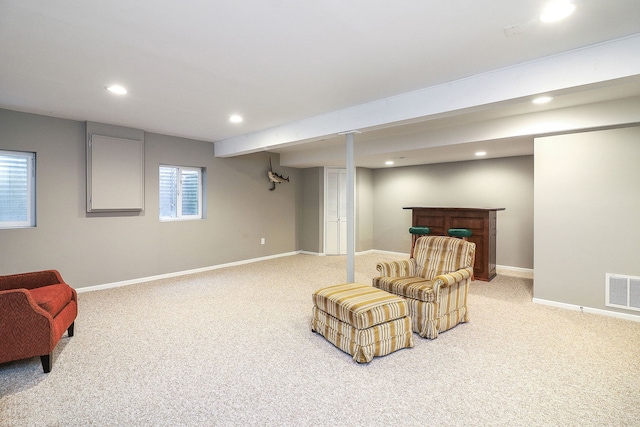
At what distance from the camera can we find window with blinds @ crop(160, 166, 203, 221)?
18.3 ft

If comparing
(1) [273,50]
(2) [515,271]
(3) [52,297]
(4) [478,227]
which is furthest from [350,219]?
(2) [515,271]

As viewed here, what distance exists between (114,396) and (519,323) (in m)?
3.69

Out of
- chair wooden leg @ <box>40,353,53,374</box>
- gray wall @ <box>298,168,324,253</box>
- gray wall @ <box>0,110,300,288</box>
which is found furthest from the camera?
gray wall @ <box>298,168,324,253</box>

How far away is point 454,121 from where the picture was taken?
14.3ft

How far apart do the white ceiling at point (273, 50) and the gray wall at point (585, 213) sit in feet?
1.63

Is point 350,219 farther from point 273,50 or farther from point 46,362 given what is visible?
point 46,362

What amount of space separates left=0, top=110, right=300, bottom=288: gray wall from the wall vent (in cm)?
568

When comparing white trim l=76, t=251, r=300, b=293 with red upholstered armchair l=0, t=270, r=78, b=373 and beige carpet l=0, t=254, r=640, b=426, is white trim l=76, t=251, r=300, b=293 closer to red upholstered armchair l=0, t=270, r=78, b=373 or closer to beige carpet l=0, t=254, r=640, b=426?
beige carpet l=0, t=254, r=640, b=426

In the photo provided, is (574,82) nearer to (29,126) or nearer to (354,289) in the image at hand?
(354,289)

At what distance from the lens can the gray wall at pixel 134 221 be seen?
165 inches

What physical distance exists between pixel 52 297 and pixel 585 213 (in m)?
5.42

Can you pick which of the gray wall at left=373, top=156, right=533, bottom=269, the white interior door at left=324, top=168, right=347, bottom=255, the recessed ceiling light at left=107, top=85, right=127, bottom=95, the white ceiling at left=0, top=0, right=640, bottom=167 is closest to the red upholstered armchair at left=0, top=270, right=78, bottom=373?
the white ceiling at left=0, top=0, right=640, bottom=167

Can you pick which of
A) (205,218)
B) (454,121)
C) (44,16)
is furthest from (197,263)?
(454,121)

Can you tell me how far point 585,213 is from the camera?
12.0ft
